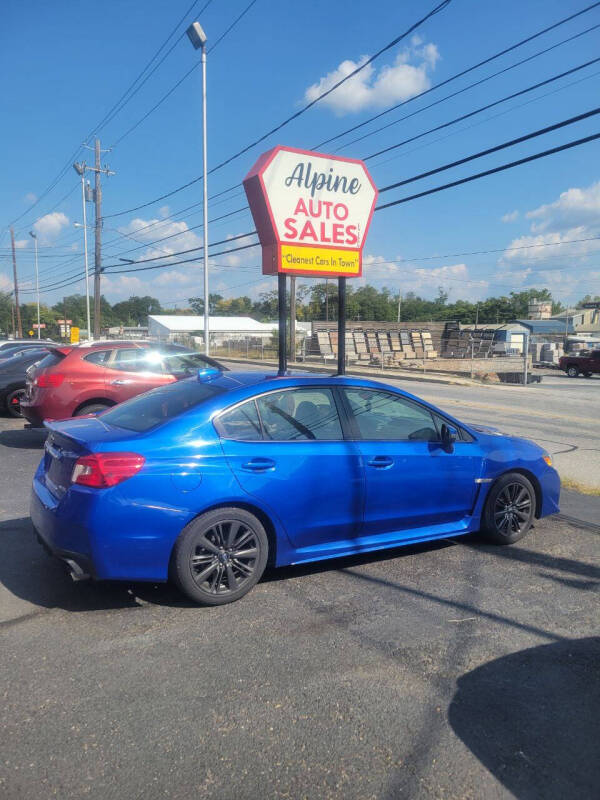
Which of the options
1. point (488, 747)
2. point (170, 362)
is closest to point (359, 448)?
point (488, 747)

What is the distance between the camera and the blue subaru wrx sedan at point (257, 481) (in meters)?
3.79

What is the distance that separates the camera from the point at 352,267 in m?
9.70

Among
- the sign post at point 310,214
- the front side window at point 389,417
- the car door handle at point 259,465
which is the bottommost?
the car door handle at point 259,465

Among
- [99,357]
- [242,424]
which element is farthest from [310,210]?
[242,424]

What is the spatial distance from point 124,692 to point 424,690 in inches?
58.1

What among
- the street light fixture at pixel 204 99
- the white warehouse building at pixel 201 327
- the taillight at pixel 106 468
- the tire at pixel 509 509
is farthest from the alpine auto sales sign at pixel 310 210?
the white warehouse building at pixel 201 327

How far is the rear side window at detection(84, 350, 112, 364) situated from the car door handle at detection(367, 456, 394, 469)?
6.17 m

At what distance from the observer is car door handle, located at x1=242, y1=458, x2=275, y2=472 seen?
410 centimetres

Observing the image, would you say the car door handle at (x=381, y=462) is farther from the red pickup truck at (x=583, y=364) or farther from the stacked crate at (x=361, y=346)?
the stacked crate at (x=361, y=346)

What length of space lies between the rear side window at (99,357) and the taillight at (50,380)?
1.61 feet

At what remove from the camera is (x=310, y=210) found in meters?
9.38

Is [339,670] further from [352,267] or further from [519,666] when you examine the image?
[352,267]

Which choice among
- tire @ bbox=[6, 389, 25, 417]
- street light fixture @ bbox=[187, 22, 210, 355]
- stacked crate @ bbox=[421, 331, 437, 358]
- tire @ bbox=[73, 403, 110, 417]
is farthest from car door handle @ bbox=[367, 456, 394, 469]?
stacked crate @ bbox=[421, 331, 437, 358]

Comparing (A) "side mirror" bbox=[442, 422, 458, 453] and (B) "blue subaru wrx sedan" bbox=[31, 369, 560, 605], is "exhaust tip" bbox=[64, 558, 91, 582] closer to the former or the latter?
(B) "blue subaru wrx sedan" bbox=[31, 369, 560, 605]
